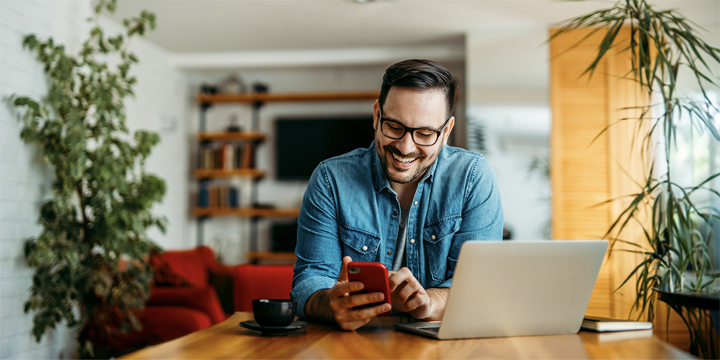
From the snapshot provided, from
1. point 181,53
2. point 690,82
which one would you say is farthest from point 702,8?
point 181,53

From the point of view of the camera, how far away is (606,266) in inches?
157

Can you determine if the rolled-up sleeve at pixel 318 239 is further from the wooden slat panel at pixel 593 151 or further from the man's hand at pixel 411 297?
the wooden slat panel at pixel 593 151

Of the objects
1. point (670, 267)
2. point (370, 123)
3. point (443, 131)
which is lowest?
point (670, 267)

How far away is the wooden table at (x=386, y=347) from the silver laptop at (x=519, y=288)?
Result: 0.08 ft

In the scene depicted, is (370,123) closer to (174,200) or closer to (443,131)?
(174,200)

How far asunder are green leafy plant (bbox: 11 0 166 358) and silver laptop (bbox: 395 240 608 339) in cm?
233

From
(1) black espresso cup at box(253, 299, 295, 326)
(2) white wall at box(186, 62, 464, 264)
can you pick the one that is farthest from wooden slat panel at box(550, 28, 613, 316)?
(1) black espresso cup at box(253, 299, 295, 326)

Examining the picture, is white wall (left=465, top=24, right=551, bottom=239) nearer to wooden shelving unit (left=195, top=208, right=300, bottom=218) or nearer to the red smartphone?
wooden shelving unit (left=195, top=208, right=300, bottom=218)

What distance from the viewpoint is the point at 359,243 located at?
1383mm

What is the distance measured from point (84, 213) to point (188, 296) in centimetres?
79

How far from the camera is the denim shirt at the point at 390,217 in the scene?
53.6 inches

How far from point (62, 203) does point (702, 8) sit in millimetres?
4488

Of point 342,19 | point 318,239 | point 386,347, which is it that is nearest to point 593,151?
point 342,19

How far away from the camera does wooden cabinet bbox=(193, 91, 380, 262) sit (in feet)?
16.5
